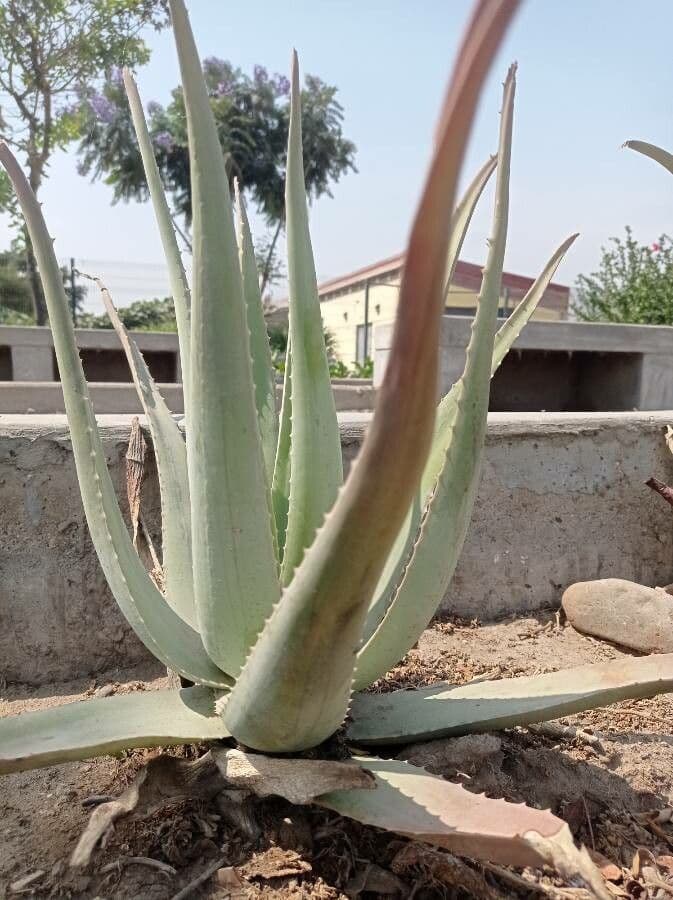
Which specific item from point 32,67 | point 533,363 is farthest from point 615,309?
point 32,67

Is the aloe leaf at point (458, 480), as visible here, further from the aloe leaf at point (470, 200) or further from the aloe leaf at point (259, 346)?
the aloe leaf at point (259, 346)

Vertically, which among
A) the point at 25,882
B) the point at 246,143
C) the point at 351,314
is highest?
the point at 246,143

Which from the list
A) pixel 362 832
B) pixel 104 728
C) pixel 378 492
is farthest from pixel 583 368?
pixel 378 492

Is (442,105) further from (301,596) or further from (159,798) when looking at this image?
(159,798)

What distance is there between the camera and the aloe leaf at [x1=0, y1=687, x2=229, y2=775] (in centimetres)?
75

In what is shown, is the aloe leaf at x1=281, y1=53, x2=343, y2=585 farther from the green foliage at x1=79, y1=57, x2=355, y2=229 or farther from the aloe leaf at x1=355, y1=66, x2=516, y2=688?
the green foliage at x1=79, y1=57, x2=355, y2=229

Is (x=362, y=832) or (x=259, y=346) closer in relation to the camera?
(x=362, y=832)

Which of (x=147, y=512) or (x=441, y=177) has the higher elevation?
(x=441, y=177)

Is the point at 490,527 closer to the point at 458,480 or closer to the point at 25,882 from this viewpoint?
the point at 458,480

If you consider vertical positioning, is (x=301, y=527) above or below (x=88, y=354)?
below

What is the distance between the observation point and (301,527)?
958 millimetres

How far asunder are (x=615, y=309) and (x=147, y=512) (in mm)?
7067

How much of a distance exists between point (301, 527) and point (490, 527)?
2.64 ft

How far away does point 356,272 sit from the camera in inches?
767
